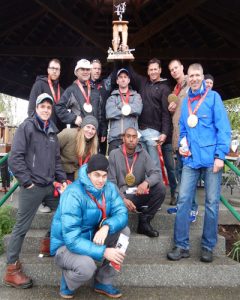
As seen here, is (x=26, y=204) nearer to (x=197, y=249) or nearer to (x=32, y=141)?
(x=32, y=141)

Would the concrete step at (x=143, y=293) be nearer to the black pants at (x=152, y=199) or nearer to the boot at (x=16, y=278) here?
the boot at (x=16, y=278)

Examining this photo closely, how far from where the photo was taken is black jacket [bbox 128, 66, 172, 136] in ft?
15.0

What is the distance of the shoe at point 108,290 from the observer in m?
3.25

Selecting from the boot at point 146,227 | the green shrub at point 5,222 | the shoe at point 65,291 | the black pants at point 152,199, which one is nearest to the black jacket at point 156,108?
the black pants at point 152,199

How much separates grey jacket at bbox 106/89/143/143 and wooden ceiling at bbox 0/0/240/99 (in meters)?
2.34

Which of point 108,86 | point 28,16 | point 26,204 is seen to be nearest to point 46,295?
point 26,204

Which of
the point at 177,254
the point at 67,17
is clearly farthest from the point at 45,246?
the point at 67,17

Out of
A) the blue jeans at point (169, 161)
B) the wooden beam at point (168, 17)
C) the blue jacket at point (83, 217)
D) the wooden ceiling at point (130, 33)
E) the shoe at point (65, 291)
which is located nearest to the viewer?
the blue jacket at point (83, 217)

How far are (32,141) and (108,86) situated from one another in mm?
1777

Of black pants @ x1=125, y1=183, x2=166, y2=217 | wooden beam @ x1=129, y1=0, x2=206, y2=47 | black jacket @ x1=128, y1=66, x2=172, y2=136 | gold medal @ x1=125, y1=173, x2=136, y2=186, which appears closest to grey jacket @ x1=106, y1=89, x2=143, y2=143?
black jacket @ x1=128, y1=66, x2=172, y2=136

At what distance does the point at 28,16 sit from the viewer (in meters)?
8.16

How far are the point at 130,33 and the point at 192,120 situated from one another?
6.12 m

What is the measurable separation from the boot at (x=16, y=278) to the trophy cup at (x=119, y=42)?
9.19 ft

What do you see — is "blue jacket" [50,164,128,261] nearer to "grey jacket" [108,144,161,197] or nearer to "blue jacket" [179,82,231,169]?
"grey jacket" [108,144,161,197]
